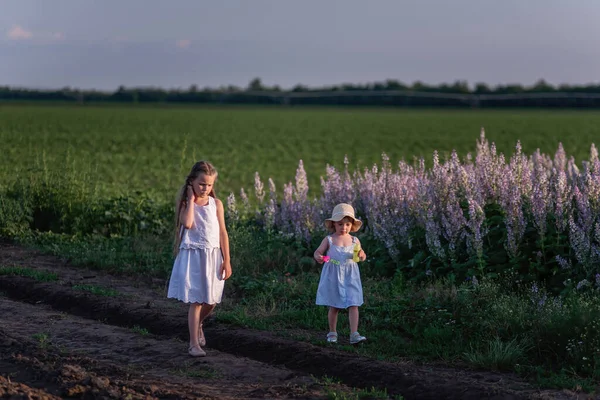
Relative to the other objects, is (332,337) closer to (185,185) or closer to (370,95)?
(185,185)

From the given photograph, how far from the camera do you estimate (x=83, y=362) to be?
685 centimetres

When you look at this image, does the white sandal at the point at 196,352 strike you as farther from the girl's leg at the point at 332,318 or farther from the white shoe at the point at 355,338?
the white shoe at the point at 355,338

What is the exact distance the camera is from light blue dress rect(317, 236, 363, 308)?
25.2 ft

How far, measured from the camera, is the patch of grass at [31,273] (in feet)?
34.5

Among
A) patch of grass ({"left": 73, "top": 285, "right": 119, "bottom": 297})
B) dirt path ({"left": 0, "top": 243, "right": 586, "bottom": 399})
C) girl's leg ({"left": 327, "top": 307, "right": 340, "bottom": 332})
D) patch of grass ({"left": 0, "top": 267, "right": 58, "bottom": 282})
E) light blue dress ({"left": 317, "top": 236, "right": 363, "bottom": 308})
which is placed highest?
light blue dress ({"left": 317, "top": 236, "right": 363, "bottom": 308})

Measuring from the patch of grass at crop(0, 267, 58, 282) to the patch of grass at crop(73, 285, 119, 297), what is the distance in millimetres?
A: 670

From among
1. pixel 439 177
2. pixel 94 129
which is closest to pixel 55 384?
pixel 439 177

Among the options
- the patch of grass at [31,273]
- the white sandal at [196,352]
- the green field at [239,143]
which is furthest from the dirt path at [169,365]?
the green field at [239,143]

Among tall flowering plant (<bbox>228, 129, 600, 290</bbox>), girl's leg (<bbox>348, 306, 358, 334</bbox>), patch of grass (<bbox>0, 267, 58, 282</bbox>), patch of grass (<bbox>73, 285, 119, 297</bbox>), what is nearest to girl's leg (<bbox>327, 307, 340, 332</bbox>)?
girl's leg (<bbox>348, 306, 358, 334</bbox>)

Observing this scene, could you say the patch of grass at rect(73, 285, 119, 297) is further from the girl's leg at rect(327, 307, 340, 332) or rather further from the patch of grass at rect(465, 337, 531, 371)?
the patch of grass at rect(465, 337, 531, 371)

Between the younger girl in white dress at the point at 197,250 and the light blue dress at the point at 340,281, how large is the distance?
3.04ft

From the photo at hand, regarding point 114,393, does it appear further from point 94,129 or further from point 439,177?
point 94,129

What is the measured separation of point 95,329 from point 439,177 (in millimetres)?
4738

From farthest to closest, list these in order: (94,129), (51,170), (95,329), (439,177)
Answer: (94,129) → (51,170) → (439,177) → (95,329)
